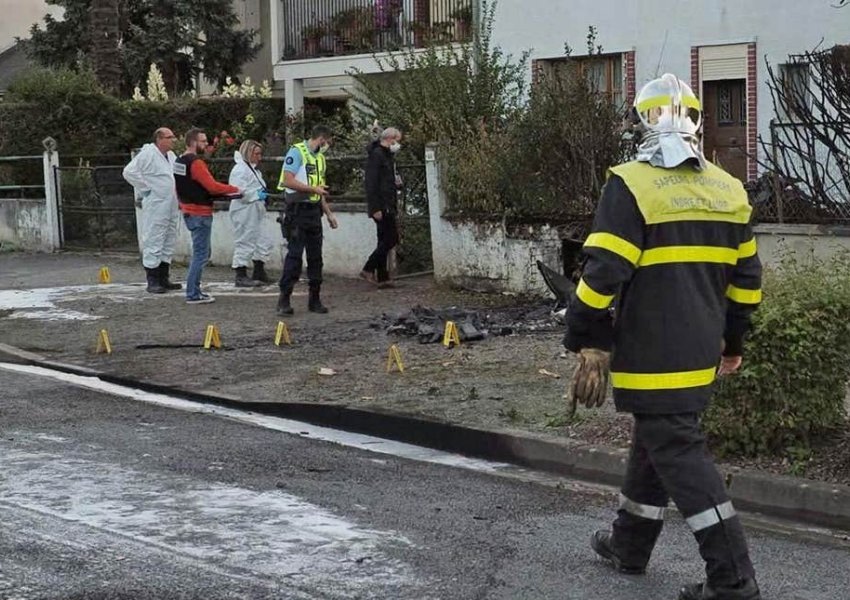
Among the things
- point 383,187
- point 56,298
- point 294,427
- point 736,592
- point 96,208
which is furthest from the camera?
point 96,208

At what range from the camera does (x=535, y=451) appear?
24.3 ft

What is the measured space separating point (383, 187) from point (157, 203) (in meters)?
2.67

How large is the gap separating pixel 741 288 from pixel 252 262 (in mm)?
11079

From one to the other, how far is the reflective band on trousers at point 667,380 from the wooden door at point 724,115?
14822 mm

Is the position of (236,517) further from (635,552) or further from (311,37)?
(311,37)

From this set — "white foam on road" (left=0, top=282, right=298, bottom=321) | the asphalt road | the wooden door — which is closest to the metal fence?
"white foam on road" (left=0, top=282, right=298, bottom=321)

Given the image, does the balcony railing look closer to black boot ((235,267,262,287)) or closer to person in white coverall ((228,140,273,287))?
person in white coverall ((228,140,273,287))

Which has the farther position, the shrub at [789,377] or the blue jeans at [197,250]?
the blue jeans at [197,250]

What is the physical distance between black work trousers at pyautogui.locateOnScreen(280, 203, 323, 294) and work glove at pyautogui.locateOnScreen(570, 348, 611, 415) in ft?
24.9

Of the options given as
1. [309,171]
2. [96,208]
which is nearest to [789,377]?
[309,171]

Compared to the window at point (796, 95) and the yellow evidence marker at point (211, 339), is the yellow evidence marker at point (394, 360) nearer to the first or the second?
the yellow evidence marker at point (211, 339)

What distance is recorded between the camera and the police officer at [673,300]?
4.75m

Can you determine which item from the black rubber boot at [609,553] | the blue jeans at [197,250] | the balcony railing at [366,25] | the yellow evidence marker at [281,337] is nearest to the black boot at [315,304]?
the blue jeans at [197,250]

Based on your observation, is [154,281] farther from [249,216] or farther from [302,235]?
[302,235]
